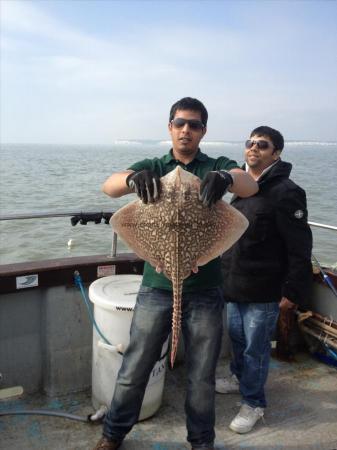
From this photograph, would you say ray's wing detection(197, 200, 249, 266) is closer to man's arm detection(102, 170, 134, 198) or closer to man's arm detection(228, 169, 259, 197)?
man's arm detection(228, 169, 259, 197)

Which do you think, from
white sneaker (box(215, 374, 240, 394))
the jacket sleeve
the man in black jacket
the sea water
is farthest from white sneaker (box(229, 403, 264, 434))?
the sea water

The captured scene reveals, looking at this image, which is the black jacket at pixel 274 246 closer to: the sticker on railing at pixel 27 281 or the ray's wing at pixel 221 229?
the ray's wing at pixel 221 229

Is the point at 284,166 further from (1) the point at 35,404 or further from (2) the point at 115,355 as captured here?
(1) the point at 35,404

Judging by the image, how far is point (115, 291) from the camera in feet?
10.8

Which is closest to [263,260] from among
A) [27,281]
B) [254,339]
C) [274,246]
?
[274,246]

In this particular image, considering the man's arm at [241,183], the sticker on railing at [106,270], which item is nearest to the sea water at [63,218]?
the sticker on railing at [106,270]

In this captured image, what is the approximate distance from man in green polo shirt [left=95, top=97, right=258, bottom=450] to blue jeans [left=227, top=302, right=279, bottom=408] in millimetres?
646

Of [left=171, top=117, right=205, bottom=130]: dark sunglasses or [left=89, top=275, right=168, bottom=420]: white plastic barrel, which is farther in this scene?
[left=89, top=275, right=168, bottom=420]: white plastic barrel

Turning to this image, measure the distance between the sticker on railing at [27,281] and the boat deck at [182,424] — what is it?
98cm

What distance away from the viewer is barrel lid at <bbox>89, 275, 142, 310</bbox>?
310 cm

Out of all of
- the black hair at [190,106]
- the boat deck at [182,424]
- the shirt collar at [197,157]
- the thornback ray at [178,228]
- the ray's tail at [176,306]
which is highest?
the black hair at [190,106]

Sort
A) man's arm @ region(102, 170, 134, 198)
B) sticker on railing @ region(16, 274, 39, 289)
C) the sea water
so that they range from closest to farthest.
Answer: man's arm @ region(102, 170, 134, 198)
sticker on railing @ region(16, 274, 39, 289)
the sea water

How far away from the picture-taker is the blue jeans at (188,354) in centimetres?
268

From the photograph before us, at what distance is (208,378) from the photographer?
2.75m
